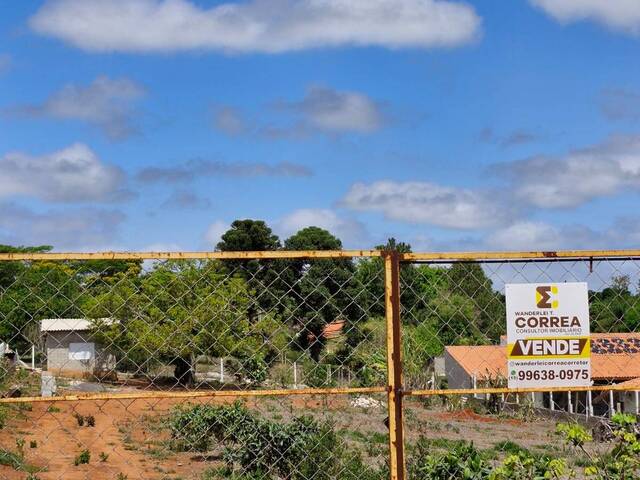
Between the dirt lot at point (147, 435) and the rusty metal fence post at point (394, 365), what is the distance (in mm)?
4504

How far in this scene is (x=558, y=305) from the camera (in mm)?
4953

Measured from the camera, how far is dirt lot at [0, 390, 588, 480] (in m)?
12.5

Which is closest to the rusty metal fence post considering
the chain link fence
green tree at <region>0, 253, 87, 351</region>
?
the chain link fence

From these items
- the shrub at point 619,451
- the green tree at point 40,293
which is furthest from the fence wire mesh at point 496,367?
the green tree at point 40,293

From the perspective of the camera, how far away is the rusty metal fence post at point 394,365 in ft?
15.4

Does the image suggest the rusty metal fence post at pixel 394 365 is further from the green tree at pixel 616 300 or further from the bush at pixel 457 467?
the bush at pixel 457 467

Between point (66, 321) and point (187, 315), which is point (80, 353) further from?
point (66, 321)

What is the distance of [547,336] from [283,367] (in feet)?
7.90

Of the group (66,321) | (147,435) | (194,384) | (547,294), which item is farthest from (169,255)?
(147,435)

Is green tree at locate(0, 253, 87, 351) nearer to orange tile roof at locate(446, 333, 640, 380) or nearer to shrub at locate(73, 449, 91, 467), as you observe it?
orange tile roof at locate(446, 333, 640, 380)

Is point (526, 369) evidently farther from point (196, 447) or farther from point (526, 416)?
point (526, 416)

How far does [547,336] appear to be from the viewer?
195 inches

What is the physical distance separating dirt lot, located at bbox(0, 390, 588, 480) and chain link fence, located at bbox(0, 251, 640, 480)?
0.08 meters

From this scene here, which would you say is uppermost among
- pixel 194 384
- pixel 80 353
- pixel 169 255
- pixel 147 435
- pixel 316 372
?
pixel 169 255
